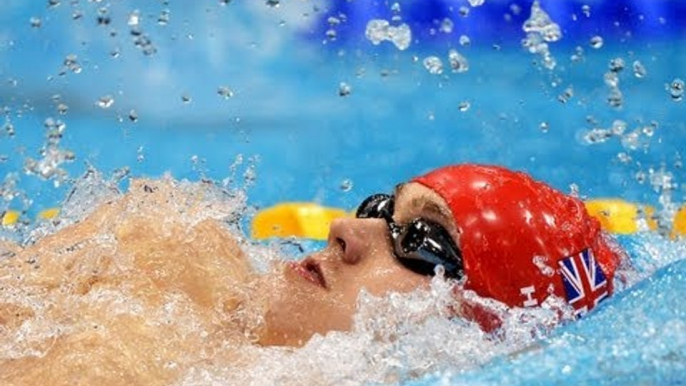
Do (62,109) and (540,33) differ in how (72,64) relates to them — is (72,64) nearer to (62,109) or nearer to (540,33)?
(62,109)

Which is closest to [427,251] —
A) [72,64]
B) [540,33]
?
[72,64]

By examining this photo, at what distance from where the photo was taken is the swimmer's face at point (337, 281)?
161cm

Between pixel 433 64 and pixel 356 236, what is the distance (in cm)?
279

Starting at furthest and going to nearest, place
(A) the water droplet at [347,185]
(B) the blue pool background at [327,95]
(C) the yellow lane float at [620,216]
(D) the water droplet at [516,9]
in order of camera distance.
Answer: (D) the water droplet at [516,9], (B) the blue pool background at [327,95], (A) the water droplet at [347,185], (C) the yellow lane float at [620,216]

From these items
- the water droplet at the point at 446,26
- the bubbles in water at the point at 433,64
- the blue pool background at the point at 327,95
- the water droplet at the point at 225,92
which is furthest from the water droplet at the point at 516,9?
the water droplet at the point at 225,92

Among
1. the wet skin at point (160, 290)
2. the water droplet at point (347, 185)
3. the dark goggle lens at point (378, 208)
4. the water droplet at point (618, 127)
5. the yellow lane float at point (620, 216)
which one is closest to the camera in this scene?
the wet skin at point (160, 290)

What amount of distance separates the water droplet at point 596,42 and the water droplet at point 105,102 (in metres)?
1.78

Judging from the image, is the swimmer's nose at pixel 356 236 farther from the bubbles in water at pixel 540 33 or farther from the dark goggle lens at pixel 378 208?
the bubbles in water at pixel 540 33

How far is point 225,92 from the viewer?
420cm

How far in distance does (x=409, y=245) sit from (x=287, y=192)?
208 cm

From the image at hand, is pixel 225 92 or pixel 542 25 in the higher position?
pixel 542 25

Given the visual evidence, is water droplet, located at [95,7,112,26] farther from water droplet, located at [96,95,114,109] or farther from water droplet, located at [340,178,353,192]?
water droplet, located at [340,178,353,192]

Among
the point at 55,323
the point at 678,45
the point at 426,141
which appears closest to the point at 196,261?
the point at 55,323

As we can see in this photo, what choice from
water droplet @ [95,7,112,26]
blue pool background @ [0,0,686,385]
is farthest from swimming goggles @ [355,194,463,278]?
water droplet @ [95,7,112,26]
